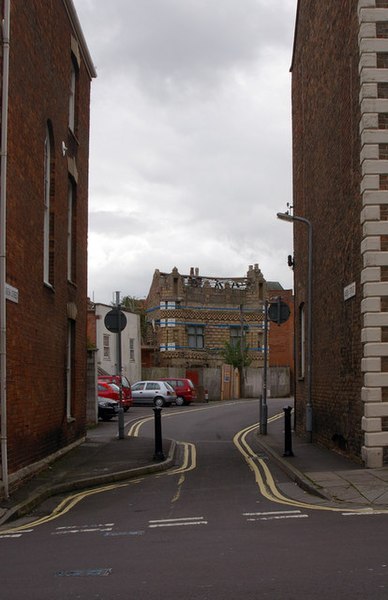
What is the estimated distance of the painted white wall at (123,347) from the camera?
151 ft

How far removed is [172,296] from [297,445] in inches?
1528

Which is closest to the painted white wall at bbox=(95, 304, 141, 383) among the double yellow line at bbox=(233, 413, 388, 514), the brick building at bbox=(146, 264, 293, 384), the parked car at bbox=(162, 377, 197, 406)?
the parked car at bbox=(162, 377, 197, 406)

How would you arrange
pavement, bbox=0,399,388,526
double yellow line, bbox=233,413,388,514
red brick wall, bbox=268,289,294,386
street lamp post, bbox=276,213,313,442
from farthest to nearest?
1. red brick wall, bbox=268,289,294,386
2. street lamp post, bbox=276,213,313,442
3. pavement, bbox=0,399,388,526
4. double yellow line, bbox=233,413,388,514

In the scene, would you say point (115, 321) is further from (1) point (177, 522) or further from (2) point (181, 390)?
(2) point (181, 390)

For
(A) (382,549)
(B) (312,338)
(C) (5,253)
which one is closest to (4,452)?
(C) (5,253)

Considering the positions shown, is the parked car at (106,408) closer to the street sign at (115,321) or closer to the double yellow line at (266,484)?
the double yellow line at (266,484)

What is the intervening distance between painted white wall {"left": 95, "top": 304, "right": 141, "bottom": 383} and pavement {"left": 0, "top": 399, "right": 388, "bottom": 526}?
2579 cm

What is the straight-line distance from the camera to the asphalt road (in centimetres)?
593

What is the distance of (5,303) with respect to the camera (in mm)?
11383

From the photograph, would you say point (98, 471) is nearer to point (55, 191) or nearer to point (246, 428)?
point (55, 191)

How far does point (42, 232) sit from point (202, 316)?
44.5 metres

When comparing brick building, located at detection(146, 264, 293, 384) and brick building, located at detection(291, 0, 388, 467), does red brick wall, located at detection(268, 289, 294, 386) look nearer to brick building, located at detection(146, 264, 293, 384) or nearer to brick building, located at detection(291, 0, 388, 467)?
brick building, located at detection(146, 264, 293, 384)

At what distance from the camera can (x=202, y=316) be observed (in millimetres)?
58688

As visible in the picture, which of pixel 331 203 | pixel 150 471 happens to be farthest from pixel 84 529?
pixel 331 203
